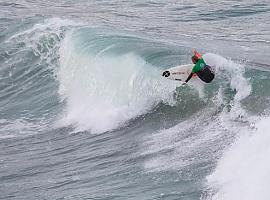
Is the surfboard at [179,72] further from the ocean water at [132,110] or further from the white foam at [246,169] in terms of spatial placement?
the white foam at [246,169]

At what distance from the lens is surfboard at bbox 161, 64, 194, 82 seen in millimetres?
17567

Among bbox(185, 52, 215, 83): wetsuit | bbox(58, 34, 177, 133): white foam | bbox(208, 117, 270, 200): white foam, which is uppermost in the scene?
bbox(185, 52, 215, 83): wetsuit

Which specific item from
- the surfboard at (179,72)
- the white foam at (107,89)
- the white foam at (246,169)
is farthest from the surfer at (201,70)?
the white foam at (246,169)

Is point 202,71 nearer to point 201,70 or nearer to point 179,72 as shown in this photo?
point 201,70

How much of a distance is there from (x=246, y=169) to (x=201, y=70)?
5.26 m

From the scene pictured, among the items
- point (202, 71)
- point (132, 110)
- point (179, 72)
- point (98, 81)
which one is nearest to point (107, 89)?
point (98, 81)

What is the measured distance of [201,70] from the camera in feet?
55.7

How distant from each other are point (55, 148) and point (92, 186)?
374 centimetres

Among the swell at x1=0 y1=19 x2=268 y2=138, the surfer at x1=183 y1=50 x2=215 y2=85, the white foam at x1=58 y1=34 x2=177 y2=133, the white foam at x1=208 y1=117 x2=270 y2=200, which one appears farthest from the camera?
the white foam at x1=58 y1=34 x2=177 y2=133

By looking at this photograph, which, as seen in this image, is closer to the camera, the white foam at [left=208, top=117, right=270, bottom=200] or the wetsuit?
the white foam at [left=208, top=117, right=270, bottom=200]

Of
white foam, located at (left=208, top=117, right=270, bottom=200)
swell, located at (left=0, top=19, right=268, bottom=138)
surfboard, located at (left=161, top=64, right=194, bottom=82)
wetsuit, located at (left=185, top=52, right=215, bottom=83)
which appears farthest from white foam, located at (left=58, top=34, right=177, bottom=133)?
white foam, located at (left=208, top=117, right=270, bottom=200)

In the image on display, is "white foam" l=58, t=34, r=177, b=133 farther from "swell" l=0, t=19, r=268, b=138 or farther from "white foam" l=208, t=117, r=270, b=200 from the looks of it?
"white foam" l=208, t=117, r=270, b=200

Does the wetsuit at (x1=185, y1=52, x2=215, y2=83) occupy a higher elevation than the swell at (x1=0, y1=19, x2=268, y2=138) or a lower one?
higher

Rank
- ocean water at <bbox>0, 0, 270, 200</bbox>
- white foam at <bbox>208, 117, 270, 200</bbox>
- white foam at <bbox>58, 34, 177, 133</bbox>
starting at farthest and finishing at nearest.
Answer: white foam at <bbox>58, 34, 177, 133</bbox>
ocean water at <bbox>0, 0, 270, 200</bbox>
white foam at <bbox>208, 117, 270, 200</bbox>
